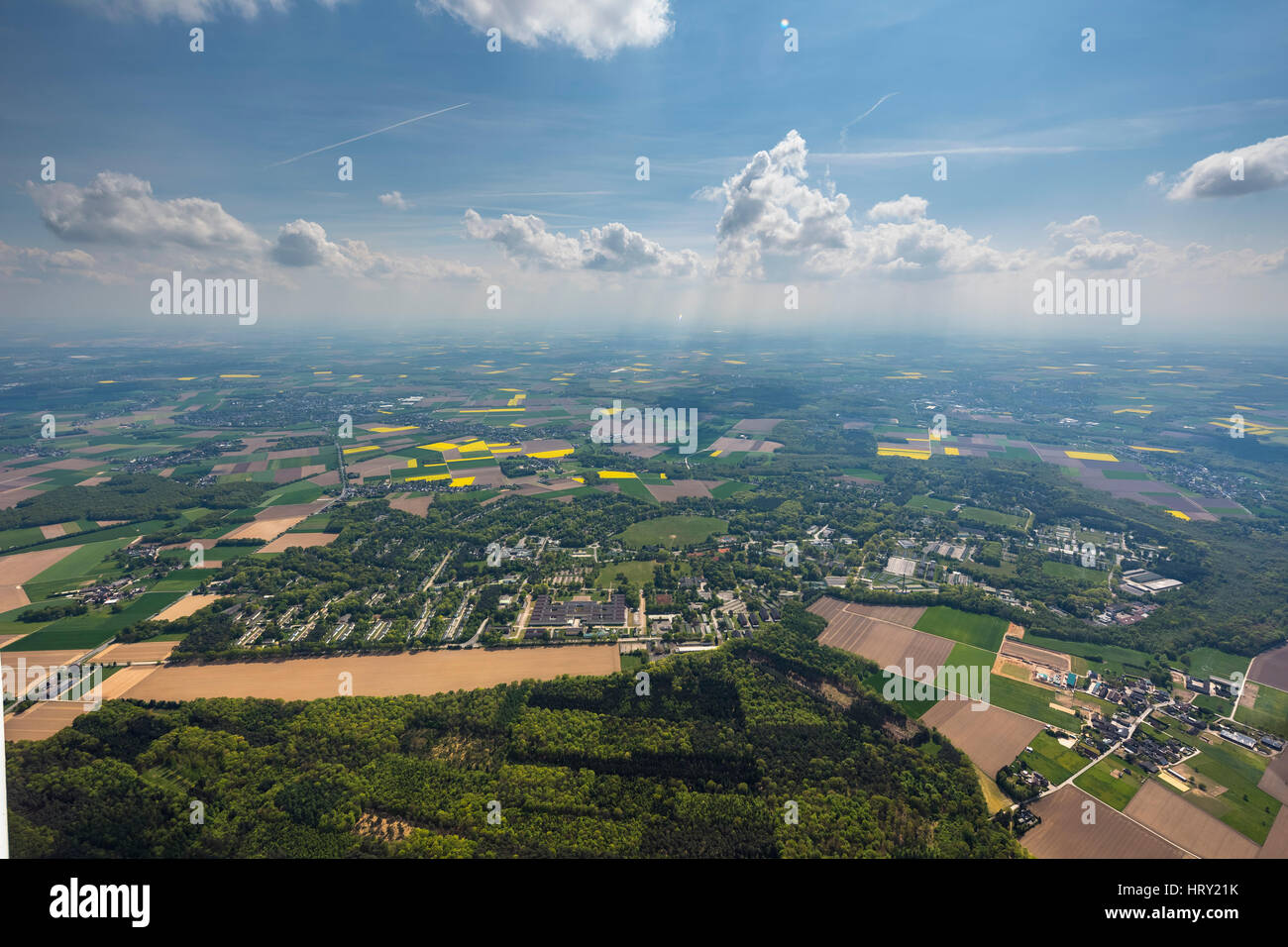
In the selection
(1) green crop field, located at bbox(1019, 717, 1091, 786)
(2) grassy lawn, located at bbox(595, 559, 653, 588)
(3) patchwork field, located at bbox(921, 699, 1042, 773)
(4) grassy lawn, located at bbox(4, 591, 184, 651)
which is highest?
(2) grassy lawn, located at bbox(595, 559, 653, 588)

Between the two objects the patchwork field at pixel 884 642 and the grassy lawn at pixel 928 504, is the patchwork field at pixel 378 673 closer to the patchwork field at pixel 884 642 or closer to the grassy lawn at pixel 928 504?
the patchwork field at pixel 884 642

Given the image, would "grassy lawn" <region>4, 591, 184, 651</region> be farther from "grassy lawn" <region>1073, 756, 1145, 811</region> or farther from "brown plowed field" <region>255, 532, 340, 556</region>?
"grassy lawn" <region>1073, 756, 1145, 811</region>

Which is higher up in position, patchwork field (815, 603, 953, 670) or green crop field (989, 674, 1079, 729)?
patchwork field (815, 603, 953, 670)

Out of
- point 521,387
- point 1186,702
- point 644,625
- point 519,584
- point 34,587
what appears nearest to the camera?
point 1186,702

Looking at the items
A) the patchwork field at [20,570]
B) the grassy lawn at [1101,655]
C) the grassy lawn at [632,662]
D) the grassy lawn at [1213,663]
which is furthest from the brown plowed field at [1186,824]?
the patchwork field at [20,570]

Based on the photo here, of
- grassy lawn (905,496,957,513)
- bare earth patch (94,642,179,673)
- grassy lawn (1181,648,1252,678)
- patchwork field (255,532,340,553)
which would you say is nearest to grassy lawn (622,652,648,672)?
bare earth patch (94,642,179,673)
